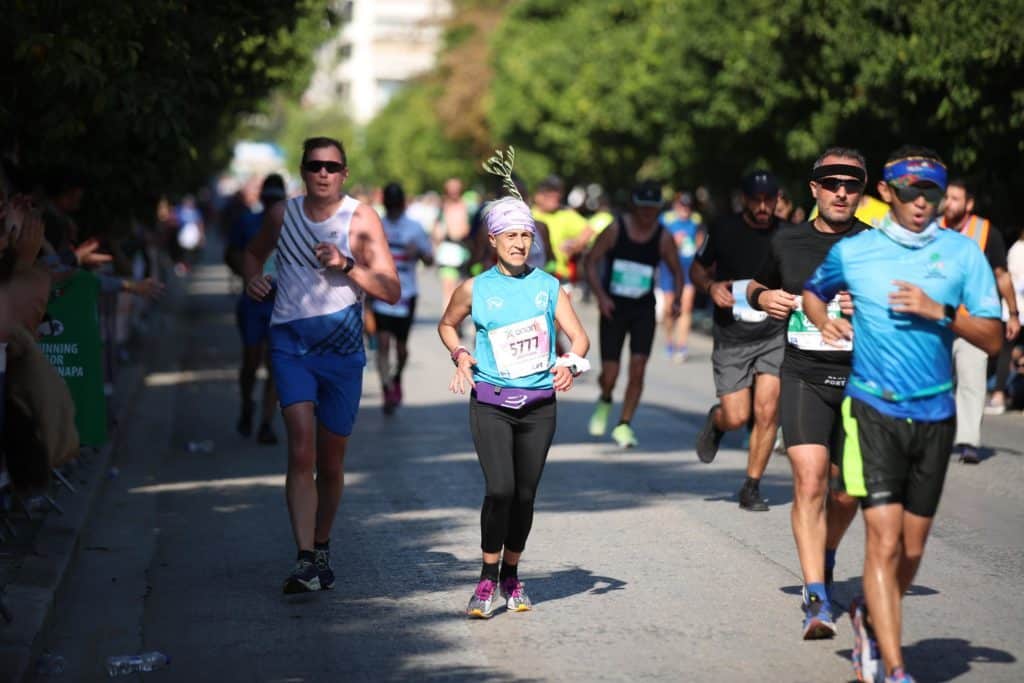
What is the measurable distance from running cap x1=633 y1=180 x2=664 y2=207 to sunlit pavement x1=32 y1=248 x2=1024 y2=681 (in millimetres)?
1841

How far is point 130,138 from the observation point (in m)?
14.6

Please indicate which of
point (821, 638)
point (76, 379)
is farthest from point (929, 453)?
point (76, 379)

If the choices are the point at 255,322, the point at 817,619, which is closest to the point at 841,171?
the point at 817,619

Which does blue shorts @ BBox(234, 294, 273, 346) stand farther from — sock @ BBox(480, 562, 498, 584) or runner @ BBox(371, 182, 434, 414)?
sock @ BBox(480, 562, 498, 584)

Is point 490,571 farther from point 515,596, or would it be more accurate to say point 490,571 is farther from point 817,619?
point 817,619

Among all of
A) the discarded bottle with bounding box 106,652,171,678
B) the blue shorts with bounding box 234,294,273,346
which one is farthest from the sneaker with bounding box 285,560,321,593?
the blue shorts with bounding box 234,294,273,346

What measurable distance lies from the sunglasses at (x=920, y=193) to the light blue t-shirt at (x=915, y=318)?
0.43 ft

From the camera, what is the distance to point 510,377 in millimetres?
7320

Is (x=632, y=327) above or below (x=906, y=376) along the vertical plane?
below

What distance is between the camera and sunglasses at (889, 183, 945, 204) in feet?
19.6

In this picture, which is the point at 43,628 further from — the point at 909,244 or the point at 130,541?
the point at 909,244

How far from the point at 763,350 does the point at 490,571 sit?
11.0ft

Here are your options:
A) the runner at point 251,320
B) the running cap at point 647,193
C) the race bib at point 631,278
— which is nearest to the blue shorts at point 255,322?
the runner at point 251,320

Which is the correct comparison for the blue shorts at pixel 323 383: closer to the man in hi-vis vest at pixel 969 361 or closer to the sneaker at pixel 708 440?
the sneaker at pixel 708 440
